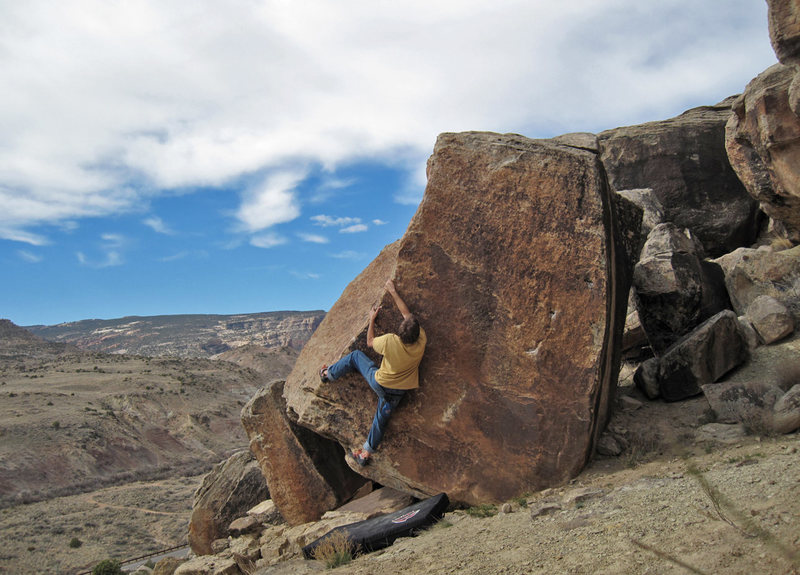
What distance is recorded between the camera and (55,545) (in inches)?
838

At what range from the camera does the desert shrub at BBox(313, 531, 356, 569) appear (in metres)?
5.38


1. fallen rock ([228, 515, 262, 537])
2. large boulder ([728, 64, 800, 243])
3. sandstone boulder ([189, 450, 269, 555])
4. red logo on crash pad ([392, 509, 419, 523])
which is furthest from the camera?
sandstone boulder ([189, 450, 269, 555])

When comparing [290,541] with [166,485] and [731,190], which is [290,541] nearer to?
[731,190]

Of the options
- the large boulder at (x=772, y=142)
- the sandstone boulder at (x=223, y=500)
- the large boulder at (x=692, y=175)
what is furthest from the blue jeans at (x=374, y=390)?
the large boulder at (x=692, y=175)

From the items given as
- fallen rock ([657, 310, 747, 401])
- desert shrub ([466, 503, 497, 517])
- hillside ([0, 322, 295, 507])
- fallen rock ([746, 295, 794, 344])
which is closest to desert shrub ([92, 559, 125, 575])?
desert shrub ([466, 503, 497, 517])

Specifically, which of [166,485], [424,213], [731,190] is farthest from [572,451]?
[166,485]

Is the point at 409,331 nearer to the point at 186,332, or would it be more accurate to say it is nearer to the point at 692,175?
the point at 692,175

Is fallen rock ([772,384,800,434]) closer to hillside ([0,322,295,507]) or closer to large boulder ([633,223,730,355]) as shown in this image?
large boulder ([633,223,730,355])

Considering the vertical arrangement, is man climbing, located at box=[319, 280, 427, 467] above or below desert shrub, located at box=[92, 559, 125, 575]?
above

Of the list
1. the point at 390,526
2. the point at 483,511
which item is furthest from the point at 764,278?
the point at 390,526

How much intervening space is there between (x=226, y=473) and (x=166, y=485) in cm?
2455

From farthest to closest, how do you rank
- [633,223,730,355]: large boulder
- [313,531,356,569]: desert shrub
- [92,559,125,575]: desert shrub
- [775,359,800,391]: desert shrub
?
[92,559,125,575]: desert shrub → [633,223,730,355]: large boulder → [775,359,800,391]: desert shrub → [313,531,356,569]: desert shrub

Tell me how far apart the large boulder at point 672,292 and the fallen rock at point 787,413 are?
2415mm

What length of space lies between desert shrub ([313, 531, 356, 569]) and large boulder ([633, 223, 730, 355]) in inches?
207
